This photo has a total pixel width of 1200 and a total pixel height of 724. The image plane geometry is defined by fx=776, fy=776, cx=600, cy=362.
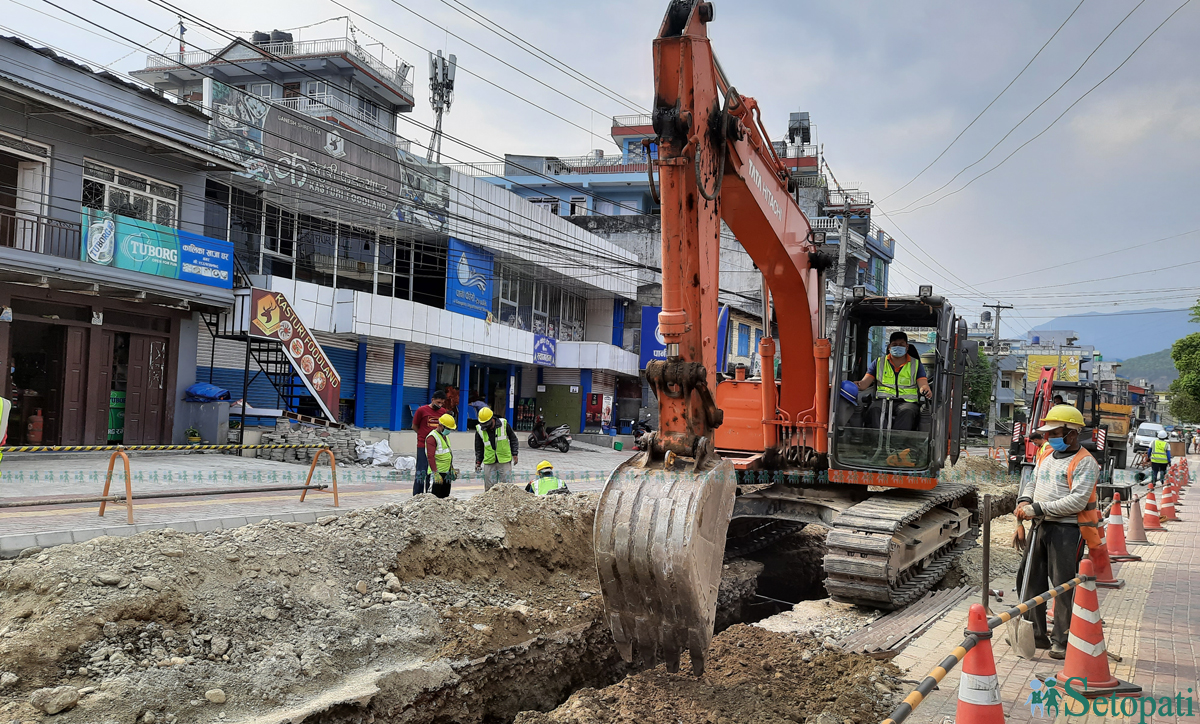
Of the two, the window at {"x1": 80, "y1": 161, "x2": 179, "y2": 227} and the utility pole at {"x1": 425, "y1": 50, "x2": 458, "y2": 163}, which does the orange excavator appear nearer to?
the window at {"x1": 80, "y1": 161, "x2": 179, "y2": 227}

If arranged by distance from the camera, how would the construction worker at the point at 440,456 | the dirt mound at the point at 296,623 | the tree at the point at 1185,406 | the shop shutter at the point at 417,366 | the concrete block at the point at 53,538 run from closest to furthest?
the dirt mound at the point at 296,623 → the concrete block at the point at 53,538 → the construction worker at the point at 440,456 → the shop shutter at the point at 417,366 → the tree at the point at 1185,406

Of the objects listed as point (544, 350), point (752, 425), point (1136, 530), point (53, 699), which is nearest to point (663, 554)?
point (53, 699)

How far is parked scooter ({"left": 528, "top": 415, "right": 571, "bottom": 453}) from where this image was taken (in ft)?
86.0

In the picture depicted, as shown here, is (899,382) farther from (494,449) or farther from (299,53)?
(299,53)

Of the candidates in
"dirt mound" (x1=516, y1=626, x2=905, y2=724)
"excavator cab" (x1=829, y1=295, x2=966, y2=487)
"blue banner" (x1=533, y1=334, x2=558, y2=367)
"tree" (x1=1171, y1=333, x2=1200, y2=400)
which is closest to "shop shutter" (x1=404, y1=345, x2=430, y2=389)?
"blue banner" (x1=533, y1=334, x2=558, y2=367)

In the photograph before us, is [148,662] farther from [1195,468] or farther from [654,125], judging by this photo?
[1195,468]

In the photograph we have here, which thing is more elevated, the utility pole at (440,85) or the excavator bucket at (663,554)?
the utility pole at (440,85)

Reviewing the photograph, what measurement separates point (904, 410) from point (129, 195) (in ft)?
52.9

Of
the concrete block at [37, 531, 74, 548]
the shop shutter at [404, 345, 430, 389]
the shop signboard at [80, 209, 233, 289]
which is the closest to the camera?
the concrete block at [37, 531, 74, 548]

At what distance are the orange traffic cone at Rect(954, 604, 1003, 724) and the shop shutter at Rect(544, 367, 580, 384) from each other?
2931 cm

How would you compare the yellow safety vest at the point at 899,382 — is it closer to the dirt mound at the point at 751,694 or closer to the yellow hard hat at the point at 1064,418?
the yellow hard hat at the point at 1064,418

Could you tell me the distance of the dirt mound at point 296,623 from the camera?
5121 millimetres

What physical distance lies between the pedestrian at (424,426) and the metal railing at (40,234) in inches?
334

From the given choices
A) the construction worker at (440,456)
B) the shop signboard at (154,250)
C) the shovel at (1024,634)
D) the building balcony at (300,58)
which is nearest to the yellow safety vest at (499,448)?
the construction worker at (440,456)
